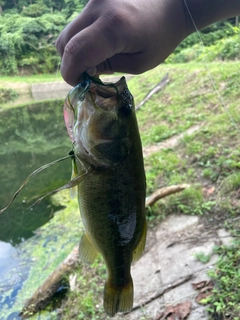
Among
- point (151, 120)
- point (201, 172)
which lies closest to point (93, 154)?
point (201, 172)

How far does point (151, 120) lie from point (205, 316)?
6.27 m

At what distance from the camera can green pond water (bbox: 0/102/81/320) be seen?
15.3 ft

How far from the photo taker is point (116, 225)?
1529mm

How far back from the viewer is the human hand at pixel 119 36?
1.35m

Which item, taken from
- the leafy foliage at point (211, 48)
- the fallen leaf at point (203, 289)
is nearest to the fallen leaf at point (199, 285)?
the fallen leaf at point (203, 289)

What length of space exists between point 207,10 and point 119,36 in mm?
795

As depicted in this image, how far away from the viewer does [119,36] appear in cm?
145

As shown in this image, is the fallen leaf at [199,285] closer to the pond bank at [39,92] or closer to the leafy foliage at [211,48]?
the leafy foliage at [211,48]

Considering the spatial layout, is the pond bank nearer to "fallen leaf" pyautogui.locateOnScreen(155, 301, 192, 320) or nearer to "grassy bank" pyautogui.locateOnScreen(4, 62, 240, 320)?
"grassy bank" pyautogui.locateOnScreen(4, 62, 240, 320)

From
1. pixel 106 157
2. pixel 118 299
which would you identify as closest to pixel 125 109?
pixel 106 157

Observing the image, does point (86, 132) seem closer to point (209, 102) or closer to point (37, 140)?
point (209, 102)

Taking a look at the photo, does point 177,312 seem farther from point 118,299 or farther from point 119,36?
point 119,36

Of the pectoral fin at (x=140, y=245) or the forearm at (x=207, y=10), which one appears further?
the forearm at (x=207, y=10)

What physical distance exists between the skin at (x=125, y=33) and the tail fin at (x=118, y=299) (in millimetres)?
926
